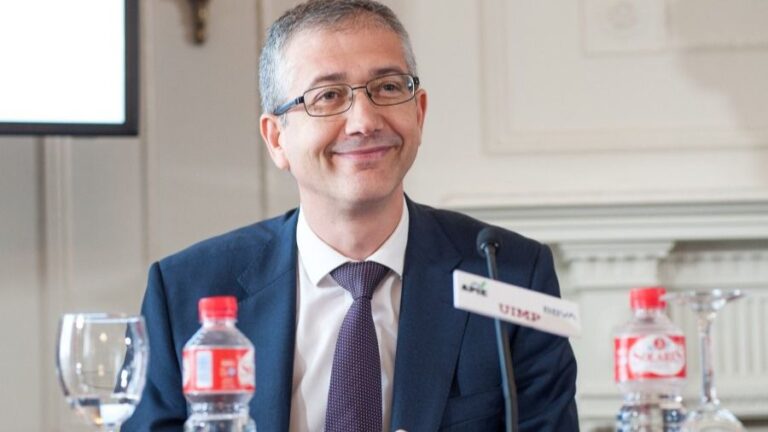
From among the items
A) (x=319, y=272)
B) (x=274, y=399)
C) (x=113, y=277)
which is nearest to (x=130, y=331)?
(x=274, y=399)

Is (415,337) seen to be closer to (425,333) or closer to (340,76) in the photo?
(425,333)

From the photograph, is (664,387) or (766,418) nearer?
(664,387)

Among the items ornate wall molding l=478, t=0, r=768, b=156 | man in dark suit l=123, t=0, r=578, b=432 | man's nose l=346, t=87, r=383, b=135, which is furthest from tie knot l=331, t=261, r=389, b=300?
ornate wall molding l=478, t=0, r=768, b=156

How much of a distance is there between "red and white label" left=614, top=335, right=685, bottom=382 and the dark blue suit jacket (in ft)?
1.91

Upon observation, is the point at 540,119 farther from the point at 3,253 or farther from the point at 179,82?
the point at 3,253

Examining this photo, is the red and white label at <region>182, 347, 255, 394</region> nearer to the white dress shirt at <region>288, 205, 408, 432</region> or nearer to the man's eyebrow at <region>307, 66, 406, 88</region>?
the white dress shirt at <region>288, 205, 408, 432</region>

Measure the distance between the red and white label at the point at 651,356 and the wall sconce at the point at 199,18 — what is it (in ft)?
6.77

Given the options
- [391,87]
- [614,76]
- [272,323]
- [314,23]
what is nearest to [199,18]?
[614,76]

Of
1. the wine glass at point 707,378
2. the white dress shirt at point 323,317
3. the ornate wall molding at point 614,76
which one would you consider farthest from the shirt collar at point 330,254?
the ornate wall molding at point 614,76

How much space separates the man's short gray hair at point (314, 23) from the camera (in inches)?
87.4

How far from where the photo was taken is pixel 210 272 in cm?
226

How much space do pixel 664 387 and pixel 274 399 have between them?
0.69 meters

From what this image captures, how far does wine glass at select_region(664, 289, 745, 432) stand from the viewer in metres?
1.46

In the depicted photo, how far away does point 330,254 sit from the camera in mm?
2219
